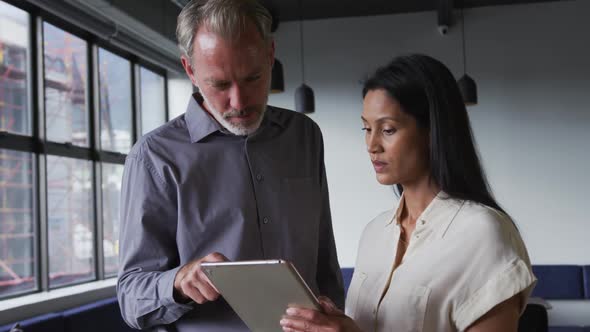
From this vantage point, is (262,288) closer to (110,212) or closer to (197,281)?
(197,281)

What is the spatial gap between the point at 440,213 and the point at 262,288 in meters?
0.51

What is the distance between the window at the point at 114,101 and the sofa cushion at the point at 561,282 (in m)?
4.68

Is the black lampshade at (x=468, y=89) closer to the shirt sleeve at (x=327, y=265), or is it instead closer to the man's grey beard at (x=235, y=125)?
the shirt sleeve at (x=327, y=265)

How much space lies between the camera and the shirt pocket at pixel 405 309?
155cm

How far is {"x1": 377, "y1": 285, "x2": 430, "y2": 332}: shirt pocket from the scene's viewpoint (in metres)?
1.55

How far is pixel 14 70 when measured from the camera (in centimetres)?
532

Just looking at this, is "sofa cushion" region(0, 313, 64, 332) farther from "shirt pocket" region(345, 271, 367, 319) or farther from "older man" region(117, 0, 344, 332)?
"shirt pocket" region(345, 271, 367, 319)

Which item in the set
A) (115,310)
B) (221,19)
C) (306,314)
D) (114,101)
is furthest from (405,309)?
(114,101)

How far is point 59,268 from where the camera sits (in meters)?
6.02

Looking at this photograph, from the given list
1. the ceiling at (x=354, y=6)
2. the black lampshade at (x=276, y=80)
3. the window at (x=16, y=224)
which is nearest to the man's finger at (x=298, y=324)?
the black lampshade at (x=276, y=80)

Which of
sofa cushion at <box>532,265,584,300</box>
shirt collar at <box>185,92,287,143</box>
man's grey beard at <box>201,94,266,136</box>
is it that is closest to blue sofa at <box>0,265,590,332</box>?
sofa cushion at <box>532,265,584,300</box>

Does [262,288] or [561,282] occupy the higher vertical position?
[262,288]

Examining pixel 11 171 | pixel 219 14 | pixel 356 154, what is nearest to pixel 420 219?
pixel 219 14

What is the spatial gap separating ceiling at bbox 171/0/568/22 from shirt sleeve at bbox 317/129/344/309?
218 inches
